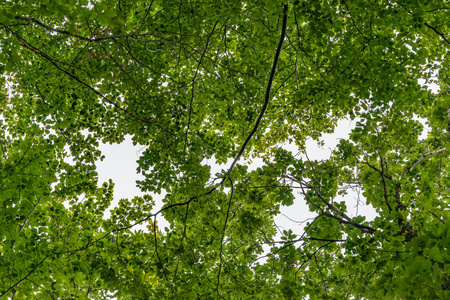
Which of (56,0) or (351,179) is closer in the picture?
(56,0)

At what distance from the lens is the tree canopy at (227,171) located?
277cm

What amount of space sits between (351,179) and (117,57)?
16.0ft

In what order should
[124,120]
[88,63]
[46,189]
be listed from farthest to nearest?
[124,120], [88,63], [46,189]

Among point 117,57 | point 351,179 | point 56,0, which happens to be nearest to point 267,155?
point 351,179

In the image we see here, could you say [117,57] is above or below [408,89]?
above

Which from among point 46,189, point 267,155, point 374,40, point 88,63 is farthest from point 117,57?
point 267,155

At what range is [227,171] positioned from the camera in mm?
3189

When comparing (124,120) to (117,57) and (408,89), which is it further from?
(408,89)

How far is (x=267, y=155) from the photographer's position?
7.52 metres

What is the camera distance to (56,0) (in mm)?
1754

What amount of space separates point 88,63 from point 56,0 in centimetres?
316

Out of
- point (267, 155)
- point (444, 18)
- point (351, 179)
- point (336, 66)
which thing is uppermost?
point (267, 155)

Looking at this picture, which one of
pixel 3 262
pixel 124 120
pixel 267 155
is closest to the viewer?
pixel 3 262

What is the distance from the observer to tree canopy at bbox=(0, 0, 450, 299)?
277 centimetres
